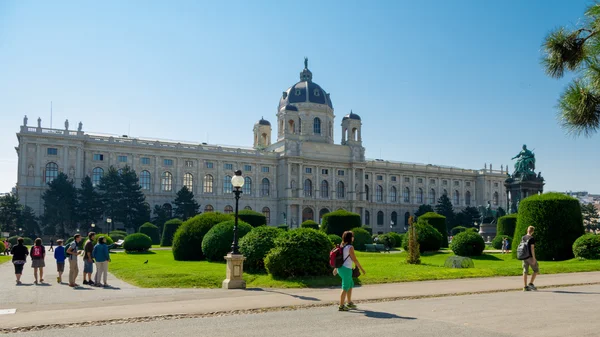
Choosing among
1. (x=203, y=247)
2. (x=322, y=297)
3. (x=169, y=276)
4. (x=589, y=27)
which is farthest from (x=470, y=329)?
(x=203, y=247)

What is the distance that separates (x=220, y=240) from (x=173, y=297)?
31.1 ft

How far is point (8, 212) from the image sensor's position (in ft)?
196

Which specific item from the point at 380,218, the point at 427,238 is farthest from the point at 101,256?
the point at 380,218

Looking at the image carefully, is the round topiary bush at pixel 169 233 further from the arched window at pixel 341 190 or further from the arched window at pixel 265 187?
the arched window at pixel 341 190

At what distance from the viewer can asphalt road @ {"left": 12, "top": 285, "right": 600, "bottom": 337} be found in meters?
8.45

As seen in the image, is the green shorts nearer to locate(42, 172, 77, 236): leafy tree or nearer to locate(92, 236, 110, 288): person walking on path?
locate(92, 236, 110, 288): person walking on path

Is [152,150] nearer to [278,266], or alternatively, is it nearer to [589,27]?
[278,266]

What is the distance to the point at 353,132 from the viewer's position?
305 ft

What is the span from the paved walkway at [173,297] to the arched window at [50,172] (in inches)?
2223

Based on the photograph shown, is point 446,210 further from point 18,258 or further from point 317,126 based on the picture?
point 18,258

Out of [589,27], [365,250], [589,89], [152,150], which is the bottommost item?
[365,250]

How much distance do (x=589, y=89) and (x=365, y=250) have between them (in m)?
26.7

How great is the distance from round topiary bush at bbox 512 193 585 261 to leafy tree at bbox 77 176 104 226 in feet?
173

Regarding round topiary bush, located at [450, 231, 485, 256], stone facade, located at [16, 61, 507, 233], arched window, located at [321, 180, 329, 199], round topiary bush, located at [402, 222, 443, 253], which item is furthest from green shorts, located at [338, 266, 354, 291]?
arched window, located at [321, 180, 329, 199]
